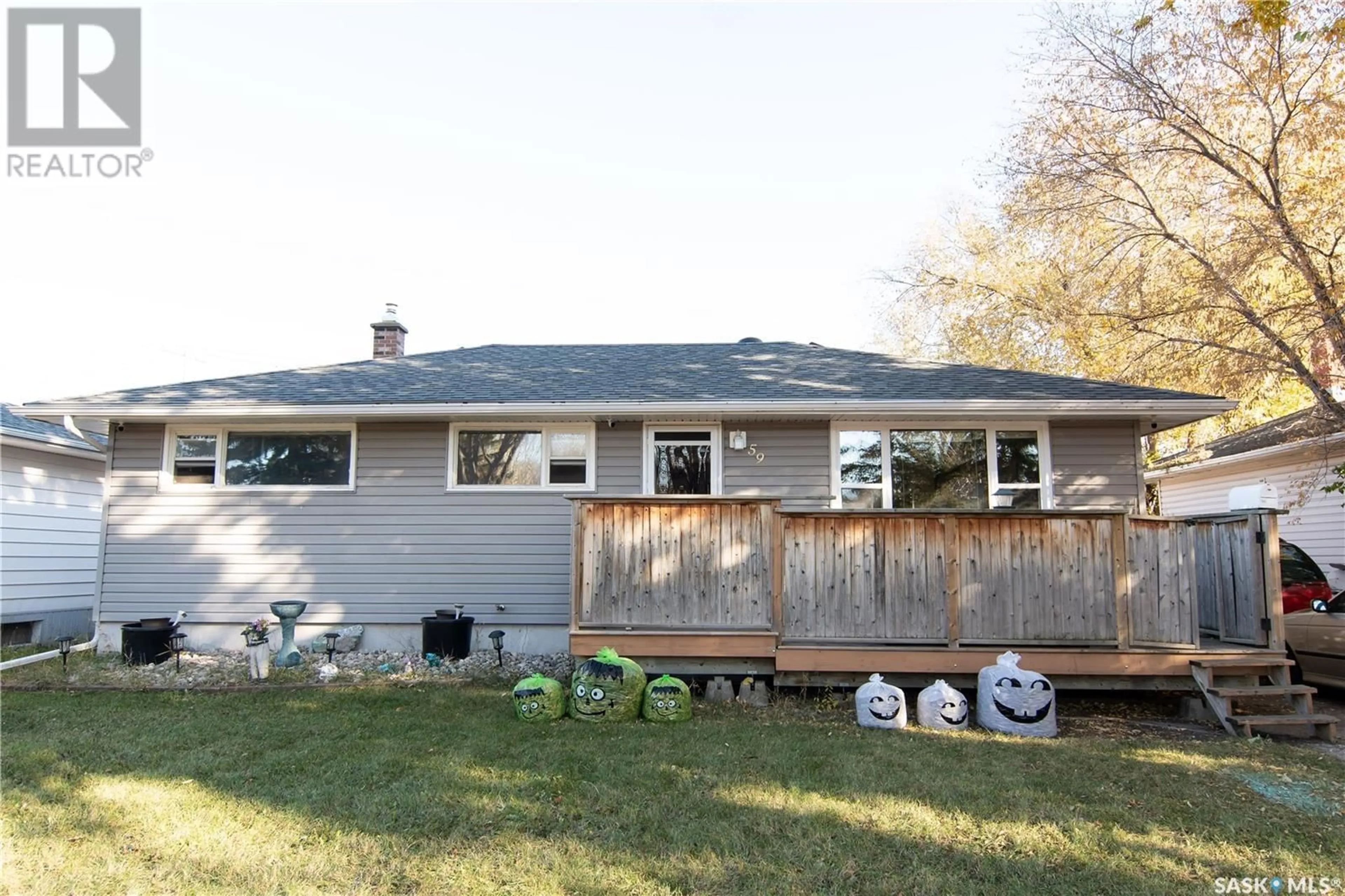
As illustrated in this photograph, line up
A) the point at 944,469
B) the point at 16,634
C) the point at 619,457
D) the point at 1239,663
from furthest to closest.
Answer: the point at 16,634 → the point at 619,457 → the point at 944,469 → the point at 1239,663

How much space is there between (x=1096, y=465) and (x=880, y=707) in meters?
4.57

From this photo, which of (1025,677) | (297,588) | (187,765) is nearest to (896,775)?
(1025,677)

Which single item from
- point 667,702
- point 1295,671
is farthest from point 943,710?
point 1295,671

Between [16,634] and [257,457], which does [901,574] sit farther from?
[16,634]

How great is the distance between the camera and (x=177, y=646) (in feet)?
26.1

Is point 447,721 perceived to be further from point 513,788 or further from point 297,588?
point 297,588

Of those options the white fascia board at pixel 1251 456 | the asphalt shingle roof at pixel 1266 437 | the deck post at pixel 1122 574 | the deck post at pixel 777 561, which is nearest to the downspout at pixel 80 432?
the deck post at pixel 777 561

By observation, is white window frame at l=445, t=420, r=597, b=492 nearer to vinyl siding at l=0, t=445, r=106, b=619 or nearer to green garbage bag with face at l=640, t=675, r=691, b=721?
green garbage bag with face at l=640, t=675, r=691, b=721

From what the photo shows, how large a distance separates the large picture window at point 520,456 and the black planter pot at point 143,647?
11.5ft

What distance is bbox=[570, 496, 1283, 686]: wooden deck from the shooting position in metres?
6.39

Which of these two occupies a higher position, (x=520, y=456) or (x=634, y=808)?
(x=520, y=456)

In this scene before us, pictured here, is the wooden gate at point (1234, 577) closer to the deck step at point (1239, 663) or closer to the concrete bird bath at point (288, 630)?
the deck step at point (1239, 663)

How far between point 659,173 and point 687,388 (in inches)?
319

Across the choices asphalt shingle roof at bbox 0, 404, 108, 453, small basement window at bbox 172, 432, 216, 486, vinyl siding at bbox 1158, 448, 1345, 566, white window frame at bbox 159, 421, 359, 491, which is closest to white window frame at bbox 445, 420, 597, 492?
white window frame at bbox 159, 421, 359, 491
